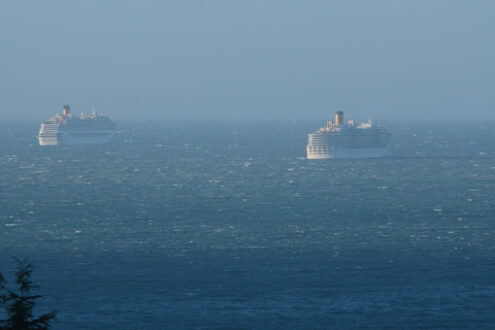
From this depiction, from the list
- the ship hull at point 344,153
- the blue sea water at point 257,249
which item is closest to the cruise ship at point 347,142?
the ship hull at point 344,153

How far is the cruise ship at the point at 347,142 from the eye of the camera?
159 metres

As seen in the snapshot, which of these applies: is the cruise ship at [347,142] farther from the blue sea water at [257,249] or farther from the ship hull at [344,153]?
the blue sea water at [257,249]

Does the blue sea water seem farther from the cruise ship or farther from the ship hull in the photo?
the cruise ship

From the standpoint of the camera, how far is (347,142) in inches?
6339

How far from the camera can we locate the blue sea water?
4631cm

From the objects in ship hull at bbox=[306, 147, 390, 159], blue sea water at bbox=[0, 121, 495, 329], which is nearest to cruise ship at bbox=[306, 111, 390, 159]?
ship hull at bbox=[306, 147, 390, 159]

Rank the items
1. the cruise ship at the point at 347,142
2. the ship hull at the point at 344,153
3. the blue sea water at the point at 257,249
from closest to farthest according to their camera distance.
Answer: the blue sea water at the point at 257,249, the ship hull at the point at 344,153, the cruise ship at the point at 347,142

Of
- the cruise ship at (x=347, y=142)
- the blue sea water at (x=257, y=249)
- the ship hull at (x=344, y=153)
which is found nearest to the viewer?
the blue sea water at (x=257, y=249)

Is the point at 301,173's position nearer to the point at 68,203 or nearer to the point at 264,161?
the point at 264,161

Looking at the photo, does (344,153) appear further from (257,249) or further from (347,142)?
(257,249)

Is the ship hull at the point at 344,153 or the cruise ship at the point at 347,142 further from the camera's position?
the cruise ship at the point at 347,142

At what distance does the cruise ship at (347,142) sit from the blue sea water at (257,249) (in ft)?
120

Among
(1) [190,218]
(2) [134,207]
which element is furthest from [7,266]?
(2) [134,207]

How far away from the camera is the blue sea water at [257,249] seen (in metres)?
46.3
